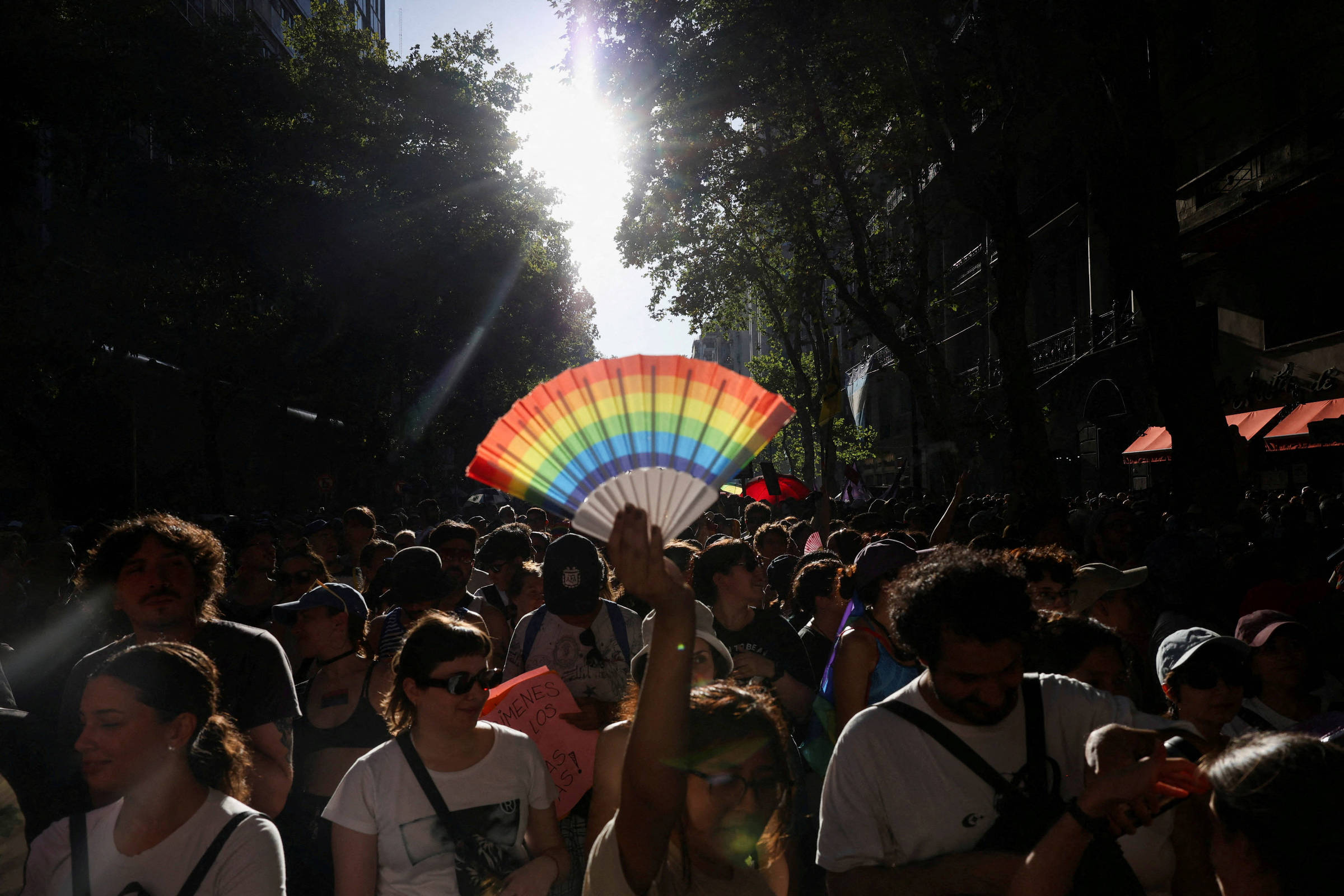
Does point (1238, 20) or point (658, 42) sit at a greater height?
point (1238, 20)

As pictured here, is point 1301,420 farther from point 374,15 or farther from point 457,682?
point 374,15

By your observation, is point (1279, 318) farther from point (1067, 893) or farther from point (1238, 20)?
point (1067, 893)

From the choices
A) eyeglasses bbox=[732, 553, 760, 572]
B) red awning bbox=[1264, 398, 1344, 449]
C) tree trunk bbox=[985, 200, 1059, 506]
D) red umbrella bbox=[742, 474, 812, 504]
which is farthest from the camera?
red awning bbox=[1264, 398, 1344, 449]

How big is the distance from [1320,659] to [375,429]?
2746cm

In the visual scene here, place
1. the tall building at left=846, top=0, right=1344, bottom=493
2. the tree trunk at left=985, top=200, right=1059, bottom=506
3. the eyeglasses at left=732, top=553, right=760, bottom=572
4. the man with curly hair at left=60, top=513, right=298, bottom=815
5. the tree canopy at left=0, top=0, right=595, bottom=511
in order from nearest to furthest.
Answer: the man with curly hair at left=60, top=513, right=298, bottom=815, the eyeglasses at left=732, top=553, right=760, bottom=572, the tree trunk at left=985, top=200, right=1059, bottom=506, the tree canopy at left=0, top=0, right=595, bottom=511, the tall building at left=846, top=0, right=1344, bottom=493

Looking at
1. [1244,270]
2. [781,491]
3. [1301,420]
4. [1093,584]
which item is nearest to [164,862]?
[1093,584]

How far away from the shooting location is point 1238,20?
2020 centimetres

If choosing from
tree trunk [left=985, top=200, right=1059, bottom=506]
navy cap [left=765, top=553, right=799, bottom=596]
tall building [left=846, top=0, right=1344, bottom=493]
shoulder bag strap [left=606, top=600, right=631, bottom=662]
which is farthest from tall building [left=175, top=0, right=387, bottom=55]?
shoulder bag strap [left=606, top=600, right=631, bottom=662]

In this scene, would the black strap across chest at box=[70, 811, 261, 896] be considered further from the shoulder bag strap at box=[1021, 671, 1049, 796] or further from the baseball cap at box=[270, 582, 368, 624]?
the shoulder bag strap at box=[1021, 671, 1049, 796]

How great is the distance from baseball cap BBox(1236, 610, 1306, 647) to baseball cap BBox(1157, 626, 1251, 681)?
8.0 inches

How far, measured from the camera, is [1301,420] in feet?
56.0

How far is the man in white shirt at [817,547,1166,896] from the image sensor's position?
2385 mm

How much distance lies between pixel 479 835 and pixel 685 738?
1.13m

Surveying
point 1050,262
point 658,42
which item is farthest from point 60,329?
point 1050,262
